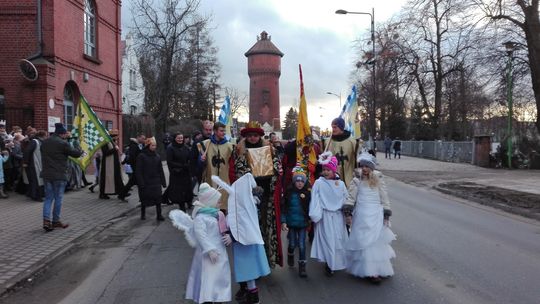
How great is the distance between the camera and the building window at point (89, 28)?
66.8 ft

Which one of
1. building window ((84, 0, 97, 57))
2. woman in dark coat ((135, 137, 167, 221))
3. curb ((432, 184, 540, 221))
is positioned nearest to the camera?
woman in dark coat ((135, 137, 167, 221))

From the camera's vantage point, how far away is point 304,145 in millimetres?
7469

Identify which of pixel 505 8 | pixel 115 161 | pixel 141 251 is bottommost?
pixel 141 251

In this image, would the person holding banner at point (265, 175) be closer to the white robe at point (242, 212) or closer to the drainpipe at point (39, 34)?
the white robe at point (242, 212)

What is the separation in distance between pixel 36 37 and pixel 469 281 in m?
16.1

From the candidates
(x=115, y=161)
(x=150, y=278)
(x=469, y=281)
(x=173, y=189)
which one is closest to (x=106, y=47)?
(x=115, y=161)

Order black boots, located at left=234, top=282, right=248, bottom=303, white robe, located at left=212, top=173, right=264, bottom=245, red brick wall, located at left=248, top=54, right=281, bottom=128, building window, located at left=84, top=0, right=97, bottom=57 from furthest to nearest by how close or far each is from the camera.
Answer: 1. red brick wall, located at left=248, top=54, right=281, bottom=128
2. building window, located at left=84, top=0, right=97, bottom=57
3. black boots, located at left=234, top=282, right=248, bottom=303
4. white robe, located at left=212, top=173, right=264, bottom=245

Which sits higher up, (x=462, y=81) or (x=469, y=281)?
(x=462, y=81)

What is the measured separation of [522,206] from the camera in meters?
12.6

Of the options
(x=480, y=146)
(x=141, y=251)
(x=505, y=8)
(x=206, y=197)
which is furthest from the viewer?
(x=480, y=146)

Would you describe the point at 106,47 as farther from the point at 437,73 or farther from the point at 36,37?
the point at 437,73

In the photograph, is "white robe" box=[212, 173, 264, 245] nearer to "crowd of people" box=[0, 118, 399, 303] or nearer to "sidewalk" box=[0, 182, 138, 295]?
"crowd of people" box=[0, 118, 399, 303]

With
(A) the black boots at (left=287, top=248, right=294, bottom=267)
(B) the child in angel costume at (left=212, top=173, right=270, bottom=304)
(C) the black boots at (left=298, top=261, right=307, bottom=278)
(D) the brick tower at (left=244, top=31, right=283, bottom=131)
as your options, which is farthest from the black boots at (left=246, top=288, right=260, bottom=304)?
(D) the brick tower at (left=244, top=31, right=283, bottom=131)

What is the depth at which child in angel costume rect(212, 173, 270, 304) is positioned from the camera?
495 centimetres
